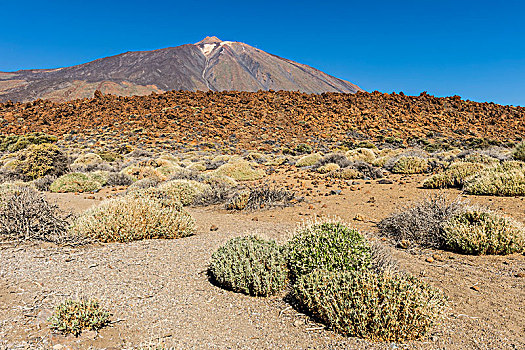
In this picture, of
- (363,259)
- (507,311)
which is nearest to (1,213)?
(363,259)

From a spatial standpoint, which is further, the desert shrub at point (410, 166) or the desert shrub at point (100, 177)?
the desert shrub at point (410, 166)

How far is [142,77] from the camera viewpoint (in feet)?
441

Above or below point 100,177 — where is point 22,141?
above

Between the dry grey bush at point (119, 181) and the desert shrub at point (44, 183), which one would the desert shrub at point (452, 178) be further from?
the desert shrub at point (44, 183)

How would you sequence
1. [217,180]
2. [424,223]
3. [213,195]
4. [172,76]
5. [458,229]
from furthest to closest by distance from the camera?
1. [172,76]
2. [217,180]
3. [213,195]
4. [424,223]
5. [458,229]

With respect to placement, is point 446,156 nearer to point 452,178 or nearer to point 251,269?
point 452,178

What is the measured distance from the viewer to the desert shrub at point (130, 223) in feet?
18.6

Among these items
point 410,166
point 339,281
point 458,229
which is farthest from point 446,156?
point 339,281

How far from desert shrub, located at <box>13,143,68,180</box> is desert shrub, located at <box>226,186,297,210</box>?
9.70 metres

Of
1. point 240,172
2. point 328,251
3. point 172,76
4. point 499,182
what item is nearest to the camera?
point 328,251

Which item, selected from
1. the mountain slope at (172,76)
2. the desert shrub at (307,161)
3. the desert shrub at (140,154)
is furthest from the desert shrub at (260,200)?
the mountain slope at (172,76)

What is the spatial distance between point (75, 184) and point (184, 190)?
4954mm

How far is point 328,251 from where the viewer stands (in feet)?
13.3

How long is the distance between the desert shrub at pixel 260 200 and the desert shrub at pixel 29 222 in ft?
14.5
